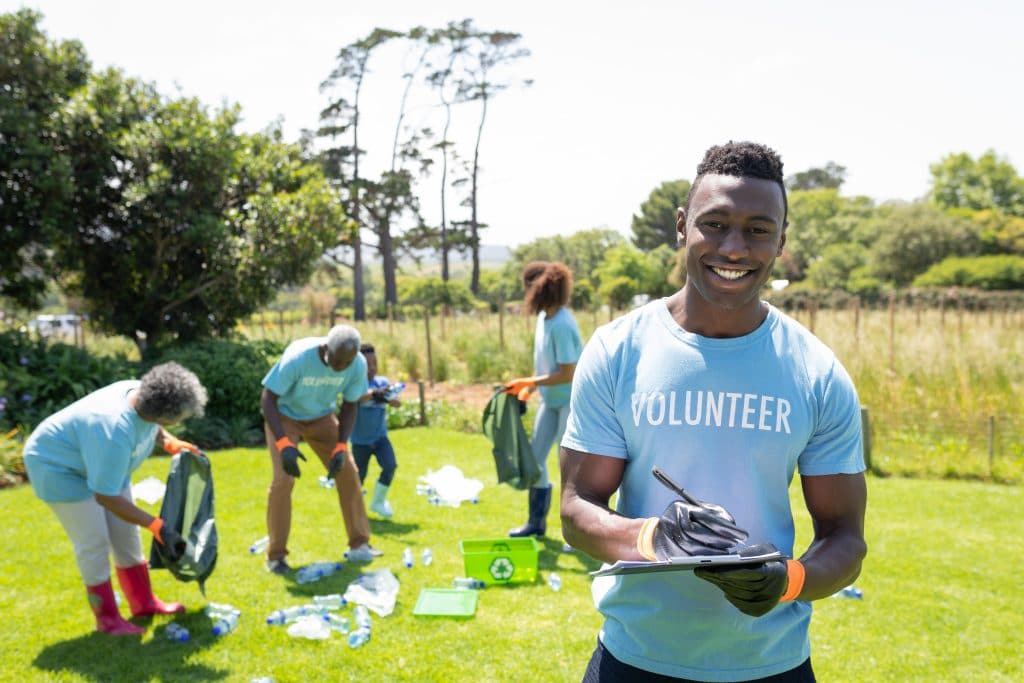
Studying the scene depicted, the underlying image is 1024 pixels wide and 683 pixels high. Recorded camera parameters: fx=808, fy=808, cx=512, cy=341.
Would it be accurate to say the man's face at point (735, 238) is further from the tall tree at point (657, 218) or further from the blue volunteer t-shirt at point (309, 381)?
the tall tree at point (657, 218)

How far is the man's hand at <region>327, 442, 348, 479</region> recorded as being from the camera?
5.70m

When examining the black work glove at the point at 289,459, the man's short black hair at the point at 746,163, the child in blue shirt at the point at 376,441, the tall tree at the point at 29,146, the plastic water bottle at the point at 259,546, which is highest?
the tall tree at the point at 29,146

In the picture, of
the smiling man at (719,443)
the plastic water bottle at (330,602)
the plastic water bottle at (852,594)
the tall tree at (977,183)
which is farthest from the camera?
the tall tree at (977,183)

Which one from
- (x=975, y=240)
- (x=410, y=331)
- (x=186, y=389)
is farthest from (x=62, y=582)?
(x=975, y=240)

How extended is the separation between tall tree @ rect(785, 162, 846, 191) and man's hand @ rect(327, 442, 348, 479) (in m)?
88.7

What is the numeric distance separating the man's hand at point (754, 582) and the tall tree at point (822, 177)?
91.9 m

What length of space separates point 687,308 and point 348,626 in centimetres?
360

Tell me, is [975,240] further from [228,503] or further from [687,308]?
[687,308]

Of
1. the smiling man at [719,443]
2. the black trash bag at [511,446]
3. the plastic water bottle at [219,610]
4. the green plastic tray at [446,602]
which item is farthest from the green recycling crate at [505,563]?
the smiling man at [719,443]

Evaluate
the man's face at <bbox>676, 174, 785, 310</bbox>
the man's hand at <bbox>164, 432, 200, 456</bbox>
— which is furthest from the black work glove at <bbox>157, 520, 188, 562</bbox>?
the man's face at <bbox>676, 174, 785, 310</bbox>

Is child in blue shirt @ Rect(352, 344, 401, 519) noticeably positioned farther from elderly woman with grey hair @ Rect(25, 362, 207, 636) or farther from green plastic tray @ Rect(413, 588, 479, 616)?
elderly woman with grey hair @ Rect(25, 362, 207, 636)

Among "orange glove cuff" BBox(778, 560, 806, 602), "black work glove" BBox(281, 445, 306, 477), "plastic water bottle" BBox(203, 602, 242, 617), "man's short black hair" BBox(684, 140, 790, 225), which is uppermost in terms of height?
"man's short black hair" BBox(684, 140, 790, 225)

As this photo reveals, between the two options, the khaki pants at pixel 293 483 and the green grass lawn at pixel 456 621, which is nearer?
the green grass lawn at pixel 456 621

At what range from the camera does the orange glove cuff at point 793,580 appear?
166cm
